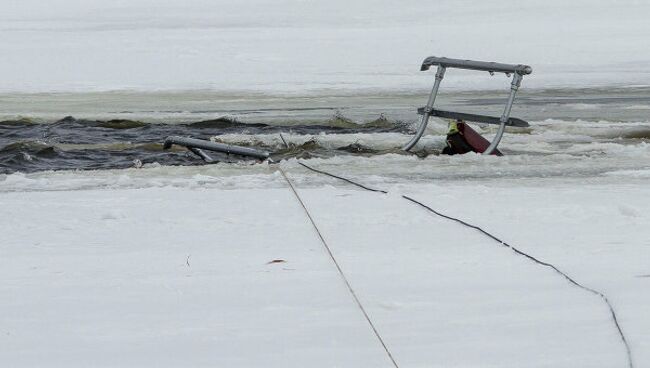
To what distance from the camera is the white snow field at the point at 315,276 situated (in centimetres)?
389

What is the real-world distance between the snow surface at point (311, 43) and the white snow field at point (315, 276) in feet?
31.6

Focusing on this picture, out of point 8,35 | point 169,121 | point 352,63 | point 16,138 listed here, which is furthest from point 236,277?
point 8,35

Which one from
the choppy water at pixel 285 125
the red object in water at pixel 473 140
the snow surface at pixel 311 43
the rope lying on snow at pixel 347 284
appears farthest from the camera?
the snow surface at pixel 311 43

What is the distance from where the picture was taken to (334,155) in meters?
9.44

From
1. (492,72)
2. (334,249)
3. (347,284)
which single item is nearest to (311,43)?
(492,72)

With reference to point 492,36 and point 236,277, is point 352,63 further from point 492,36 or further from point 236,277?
point 236,277

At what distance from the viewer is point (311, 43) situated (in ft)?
78.4

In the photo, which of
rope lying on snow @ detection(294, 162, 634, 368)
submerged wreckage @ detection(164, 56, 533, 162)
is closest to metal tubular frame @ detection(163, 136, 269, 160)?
submerged wreckage @ detection(164, 56, 533, 162)

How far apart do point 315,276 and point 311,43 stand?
63.7 ft

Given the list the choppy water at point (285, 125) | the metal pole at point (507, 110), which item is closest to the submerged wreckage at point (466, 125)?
the metal pole at point (507, 110)

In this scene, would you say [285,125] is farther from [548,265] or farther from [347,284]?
[347,284]

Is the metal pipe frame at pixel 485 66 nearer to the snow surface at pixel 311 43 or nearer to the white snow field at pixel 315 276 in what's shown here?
the white snow field at pixel 315 276

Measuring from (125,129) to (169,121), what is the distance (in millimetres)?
834

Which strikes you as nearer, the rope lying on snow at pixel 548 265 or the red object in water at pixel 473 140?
the rope lying on snow at pixel 548 265
